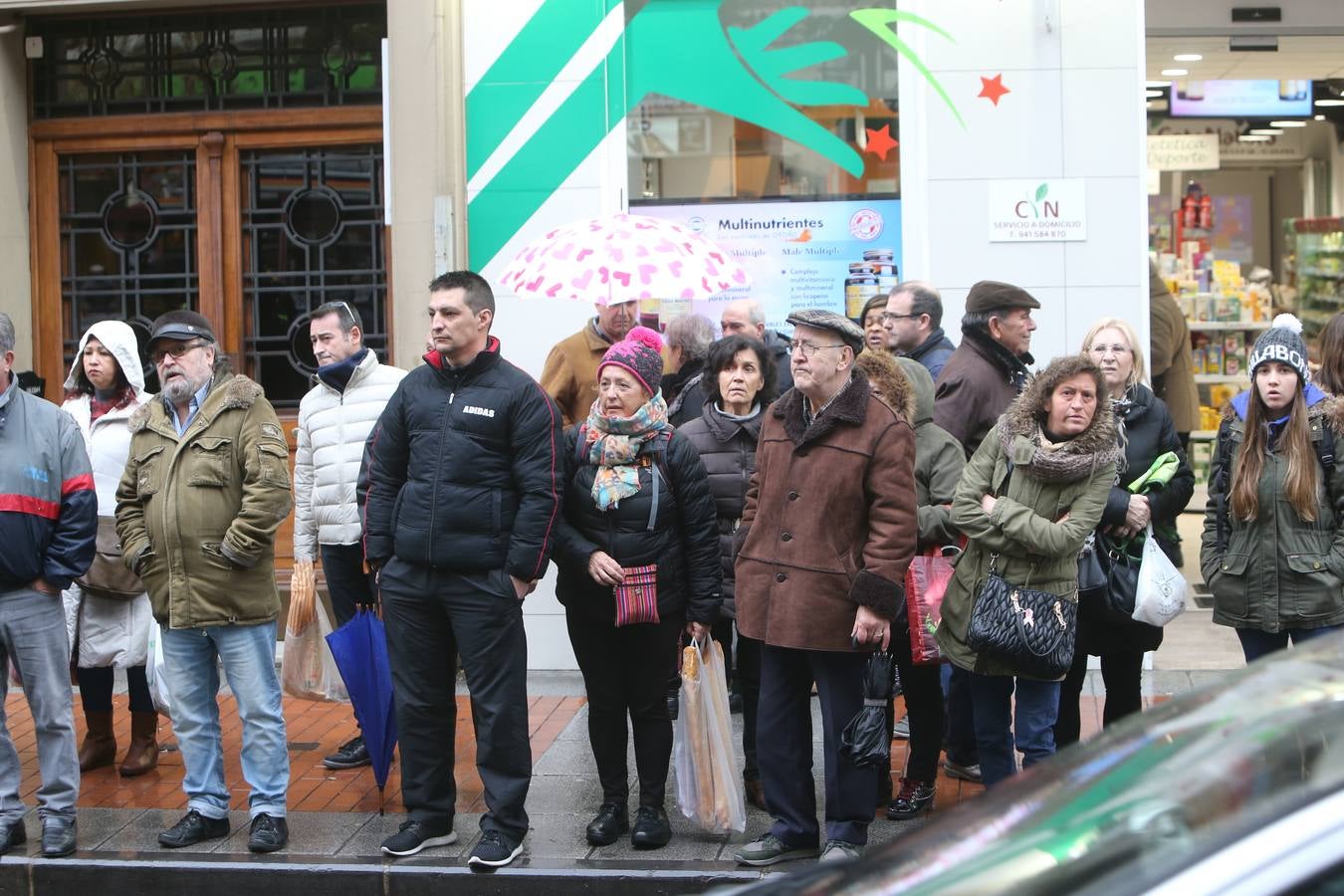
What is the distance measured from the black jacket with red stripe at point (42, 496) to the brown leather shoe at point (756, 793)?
9.29 feet

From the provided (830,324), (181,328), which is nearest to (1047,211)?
(830,324)

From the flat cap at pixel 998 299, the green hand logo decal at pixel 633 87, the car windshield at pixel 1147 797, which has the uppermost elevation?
the green hand logo decal at pixel 633 87

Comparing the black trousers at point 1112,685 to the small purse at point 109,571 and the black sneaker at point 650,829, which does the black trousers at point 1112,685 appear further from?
the small purse at point 109,571

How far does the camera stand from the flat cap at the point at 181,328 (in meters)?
6.52

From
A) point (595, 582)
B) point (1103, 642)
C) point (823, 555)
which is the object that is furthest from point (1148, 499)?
point (595, 582)

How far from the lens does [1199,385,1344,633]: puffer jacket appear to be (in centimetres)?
611

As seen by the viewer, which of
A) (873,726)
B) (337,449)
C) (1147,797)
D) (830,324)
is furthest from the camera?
(337,449)

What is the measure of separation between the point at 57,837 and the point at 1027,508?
3886 millimetres

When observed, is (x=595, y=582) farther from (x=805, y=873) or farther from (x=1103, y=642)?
(x=805, y=873)

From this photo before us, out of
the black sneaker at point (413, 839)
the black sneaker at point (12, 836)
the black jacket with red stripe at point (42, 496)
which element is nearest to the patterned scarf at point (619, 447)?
the black sneaker at point (413, 839)

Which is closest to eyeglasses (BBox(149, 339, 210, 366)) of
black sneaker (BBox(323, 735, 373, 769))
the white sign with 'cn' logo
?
black sneaker (BBox(323, 735, 373, 769))

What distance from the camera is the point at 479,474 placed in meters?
5.97

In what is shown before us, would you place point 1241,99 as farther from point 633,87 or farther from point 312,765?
point 312,765

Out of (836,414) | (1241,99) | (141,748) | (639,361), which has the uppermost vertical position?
(1241,99)
